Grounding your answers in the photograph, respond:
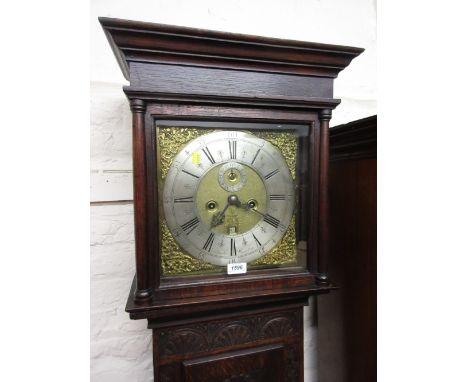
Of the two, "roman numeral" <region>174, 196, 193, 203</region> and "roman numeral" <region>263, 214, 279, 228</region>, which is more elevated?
"roman numeral" <region>174, 196, 193, 203</region>

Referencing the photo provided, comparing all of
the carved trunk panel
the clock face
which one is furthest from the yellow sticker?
the carved trunk panel

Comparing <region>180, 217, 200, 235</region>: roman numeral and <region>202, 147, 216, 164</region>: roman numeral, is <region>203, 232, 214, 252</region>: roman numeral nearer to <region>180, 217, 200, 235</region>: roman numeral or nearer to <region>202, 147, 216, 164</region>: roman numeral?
<region>180, 217, 200, 235</region>: roman numeral

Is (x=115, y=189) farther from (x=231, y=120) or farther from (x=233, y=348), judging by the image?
(x=233, y=348)

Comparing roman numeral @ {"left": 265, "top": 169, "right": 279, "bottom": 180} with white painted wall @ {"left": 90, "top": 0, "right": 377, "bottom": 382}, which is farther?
white painted wall @ {"left": 90, "top": 0, "right": 377, "bottom": 382}

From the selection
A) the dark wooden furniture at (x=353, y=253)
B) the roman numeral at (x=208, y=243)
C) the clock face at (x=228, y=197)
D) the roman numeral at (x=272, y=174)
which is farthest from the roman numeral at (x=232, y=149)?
the dark wooden furniture at (x=353, y=253)

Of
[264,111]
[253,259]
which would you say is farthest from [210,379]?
[264,111]

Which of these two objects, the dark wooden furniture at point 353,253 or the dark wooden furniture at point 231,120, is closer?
the dark wooden furniture at point 231,120

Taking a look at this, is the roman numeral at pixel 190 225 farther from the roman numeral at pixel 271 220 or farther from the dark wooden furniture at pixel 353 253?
the dark wooden furniture at pixel 353 253

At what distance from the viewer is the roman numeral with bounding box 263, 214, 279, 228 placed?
0.75 meters

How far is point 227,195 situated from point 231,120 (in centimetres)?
19

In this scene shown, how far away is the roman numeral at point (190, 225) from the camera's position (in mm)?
699

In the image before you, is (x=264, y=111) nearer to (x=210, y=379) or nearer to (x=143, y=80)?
(x=143, y=80)

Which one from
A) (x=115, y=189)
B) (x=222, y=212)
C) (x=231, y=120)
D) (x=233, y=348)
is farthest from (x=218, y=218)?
(x=115, y=189)

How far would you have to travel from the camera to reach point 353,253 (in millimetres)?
934
